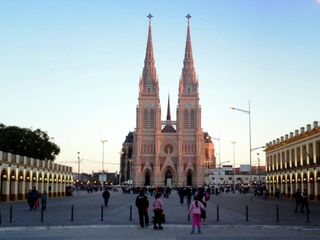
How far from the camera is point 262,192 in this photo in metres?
73.3

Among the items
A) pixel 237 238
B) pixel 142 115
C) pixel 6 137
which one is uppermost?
pixel 142 115

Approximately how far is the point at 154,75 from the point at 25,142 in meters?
77.3

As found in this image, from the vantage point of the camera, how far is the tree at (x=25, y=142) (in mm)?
83688

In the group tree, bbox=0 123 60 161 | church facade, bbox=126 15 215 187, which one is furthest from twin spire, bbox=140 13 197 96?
tree, bbox=0 123 60 161

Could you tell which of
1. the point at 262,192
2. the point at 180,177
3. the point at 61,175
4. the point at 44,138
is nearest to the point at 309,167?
the point at 262,192

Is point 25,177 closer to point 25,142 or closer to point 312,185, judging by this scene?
point 25,142

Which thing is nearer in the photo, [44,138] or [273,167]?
[273,167]

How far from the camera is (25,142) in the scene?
3361 inches

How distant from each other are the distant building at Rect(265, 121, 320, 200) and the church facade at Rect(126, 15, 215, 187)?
6711 centimetres

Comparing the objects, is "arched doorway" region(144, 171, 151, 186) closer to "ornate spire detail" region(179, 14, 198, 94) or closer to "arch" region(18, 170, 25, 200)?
"ornate spire detail" region(179, 14, 198, 94)

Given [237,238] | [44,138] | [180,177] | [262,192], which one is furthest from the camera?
[180,177]

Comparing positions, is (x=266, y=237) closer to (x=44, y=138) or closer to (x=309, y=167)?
(x=309, y=167)

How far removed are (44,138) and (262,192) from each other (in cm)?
3917

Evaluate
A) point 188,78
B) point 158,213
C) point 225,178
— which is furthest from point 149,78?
point 158,213
